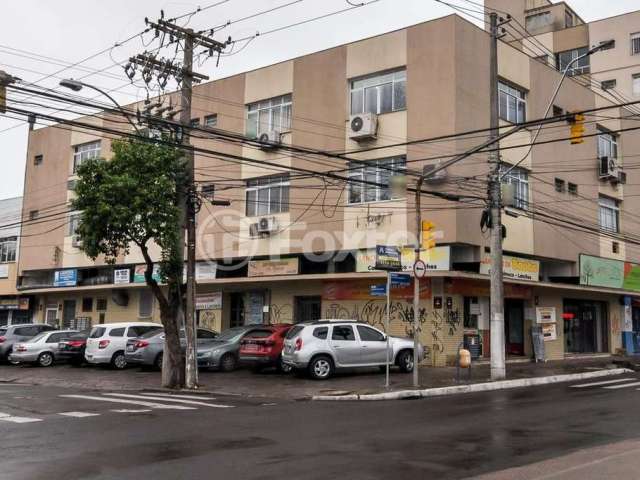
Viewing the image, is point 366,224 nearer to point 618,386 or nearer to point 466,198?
point 466,198

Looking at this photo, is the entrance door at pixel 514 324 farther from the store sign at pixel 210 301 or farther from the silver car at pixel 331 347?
the store sign at pixel 210 301

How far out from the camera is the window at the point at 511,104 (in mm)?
26547

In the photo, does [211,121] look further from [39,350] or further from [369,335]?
[369,335]

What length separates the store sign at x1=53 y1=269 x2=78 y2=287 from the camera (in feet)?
119

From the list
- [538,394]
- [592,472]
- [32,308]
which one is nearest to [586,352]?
[538,394]

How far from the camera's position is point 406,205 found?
2466 centimetres

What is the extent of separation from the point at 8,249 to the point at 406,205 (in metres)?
26.9

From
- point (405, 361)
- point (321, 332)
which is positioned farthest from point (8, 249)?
point (405, 361)

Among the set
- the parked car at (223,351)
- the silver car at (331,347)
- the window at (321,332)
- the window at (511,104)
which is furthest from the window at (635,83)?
the window at (321,332)

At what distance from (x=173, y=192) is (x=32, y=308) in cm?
2529

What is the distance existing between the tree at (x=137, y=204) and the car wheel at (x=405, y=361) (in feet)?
21.4

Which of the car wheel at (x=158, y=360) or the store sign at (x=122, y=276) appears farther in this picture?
the store sign at (x=122, y=276)

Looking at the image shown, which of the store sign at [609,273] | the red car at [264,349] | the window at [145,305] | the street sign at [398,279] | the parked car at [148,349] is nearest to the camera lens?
the street sign at [398,279]

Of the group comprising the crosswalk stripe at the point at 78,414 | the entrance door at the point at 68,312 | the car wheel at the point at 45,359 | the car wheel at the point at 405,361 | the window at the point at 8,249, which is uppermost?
the window at the point at 8,249
